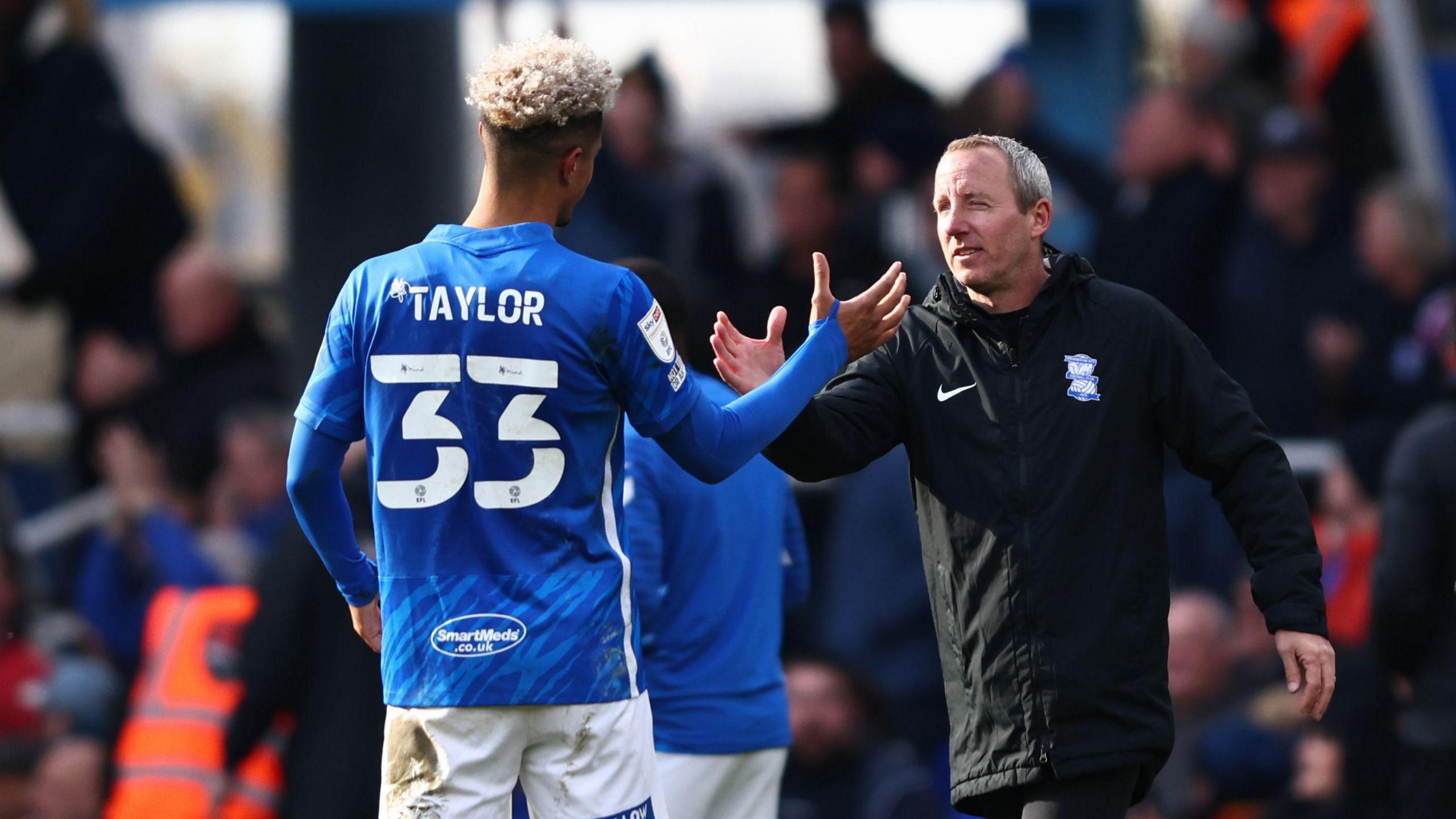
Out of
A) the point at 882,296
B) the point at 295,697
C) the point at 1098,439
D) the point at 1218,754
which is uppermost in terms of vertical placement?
the point at 882,296

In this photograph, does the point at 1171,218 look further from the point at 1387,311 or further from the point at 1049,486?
the point at 1049,486

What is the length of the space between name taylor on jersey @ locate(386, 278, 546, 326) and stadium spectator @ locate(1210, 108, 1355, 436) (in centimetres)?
498

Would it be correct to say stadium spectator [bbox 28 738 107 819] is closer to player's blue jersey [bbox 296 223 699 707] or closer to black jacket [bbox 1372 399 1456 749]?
player's blue jersey [bbox 296 223 699 707]

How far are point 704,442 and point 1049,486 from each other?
29.1 inches

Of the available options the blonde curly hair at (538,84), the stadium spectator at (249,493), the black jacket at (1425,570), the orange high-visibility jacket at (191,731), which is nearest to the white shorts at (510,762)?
the blonde curly hair at (538,84)

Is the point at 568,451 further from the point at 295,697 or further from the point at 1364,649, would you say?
the point at 1364,649

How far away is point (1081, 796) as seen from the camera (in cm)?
392

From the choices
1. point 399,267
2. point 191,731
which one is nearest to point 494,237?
point 399,267

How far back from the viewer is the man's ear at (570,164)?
367 cm

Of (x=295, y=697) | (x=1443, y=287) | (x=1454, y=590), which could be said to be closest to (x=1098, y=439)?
(x=1454, y=590)

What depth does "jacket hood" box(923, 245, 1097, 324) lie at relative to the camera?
4.10 m

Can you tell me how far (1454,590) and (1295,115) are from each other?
9.68 feet

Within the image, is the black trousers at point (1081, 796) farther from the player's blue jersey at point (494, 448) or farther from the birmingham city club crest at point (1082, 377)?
the player's blue jersey at point (494, 448)

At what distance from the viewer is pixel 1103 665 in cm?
393
